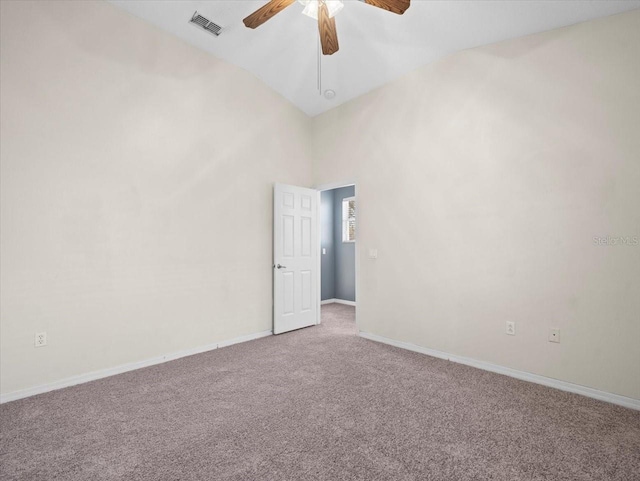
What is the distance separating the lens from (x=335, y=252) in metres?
6.55

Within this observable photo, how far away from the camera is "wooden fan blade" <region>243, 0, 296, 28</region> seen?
7.00 ft

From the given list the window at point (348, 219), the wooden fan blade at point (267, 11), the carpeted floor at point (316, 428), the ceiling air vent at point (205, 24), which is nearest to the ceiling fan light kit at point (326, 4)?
the wooden fan blade at point (267, 11)

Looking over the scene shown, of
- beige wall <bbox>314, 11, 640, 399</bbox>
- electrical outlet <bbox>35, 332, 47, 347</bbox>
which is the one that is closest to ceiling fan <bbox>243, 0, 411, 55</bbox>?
beige wall <bbox>314, 11, 640, 399</bbox>

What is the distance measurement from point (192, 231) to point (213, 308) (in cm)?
94

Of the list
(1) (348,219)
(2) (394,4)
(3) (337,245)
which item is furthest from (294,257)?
(2) (394,4)

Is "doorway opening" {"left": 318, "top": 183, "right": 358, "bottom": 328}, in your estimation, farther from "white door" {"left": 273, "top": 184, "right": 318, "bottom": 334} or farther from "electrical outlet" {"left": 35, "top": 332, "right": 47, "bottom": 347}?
"electrical outlet" {"left": 35, "top": 332, "right": 47, "bottom": 347}

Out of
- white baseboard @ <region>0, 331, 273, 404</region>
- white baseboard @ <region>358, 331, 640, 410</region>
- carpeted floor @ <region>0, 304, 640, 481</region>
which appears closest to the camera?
carpeted floor @ <region>0, 304, 640, 481</region>


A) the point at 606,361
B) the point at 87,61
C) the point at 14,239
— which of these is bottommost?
the point at 606,361

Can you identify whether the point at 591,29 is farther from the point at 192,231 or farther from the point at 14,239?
the point at 14,239

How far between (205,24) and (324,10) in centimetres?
159

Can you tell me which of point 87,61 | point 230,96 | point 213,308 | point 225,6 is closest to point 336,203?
point 230,96

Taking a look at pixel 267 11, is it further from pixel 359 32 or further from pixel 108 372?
pixel 108 372

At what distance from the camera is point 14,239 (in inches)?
96.6

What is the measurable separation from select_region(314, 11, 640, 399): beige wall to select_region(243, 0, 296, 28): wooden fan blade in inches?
76.7
